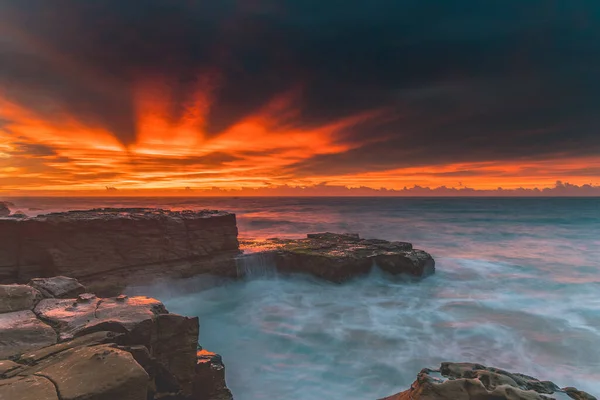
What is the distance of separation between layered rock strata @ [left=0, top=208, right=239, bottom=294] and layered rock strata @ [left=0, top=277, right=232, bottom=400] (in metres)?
5.63

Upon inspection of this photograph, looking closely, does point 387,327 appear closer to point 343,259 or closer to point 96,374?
point 343,259

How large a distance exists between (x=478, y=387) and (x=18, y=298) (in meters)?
8.01

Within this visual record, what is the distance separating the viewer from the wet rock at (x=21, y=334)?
14.2 feet

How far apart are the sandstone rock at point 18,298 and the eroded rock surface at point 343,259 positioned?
10.2m

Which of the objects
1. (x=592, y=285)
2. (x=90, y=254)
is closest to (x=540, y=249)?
(x=592, y=285)

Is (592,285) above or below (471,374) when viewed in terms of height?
below

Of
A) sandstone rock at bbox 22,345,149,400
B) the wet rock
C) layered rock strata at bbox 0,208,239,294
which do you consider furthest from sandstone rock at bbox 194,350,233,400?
layered rock strata at bbox 0,208,239,294

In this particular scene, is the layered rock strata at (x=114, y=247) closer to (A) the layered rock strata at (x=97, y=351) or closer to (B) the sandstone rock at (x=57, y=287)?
(B) the sandstone rock at (x=57, y=287)

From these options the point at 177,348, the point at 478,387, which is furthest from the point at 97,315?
the point at 478,387

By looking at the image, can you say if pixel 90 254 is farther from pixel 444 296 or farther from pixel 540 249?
pixel 540 249

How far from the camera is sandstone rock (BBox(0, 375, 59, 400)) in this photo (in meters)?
3.22

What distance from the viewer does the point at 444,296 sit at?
46.3 ft

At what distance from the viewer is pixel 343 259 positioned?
15.1 meters

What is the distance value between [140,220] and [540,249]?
29715 mm
